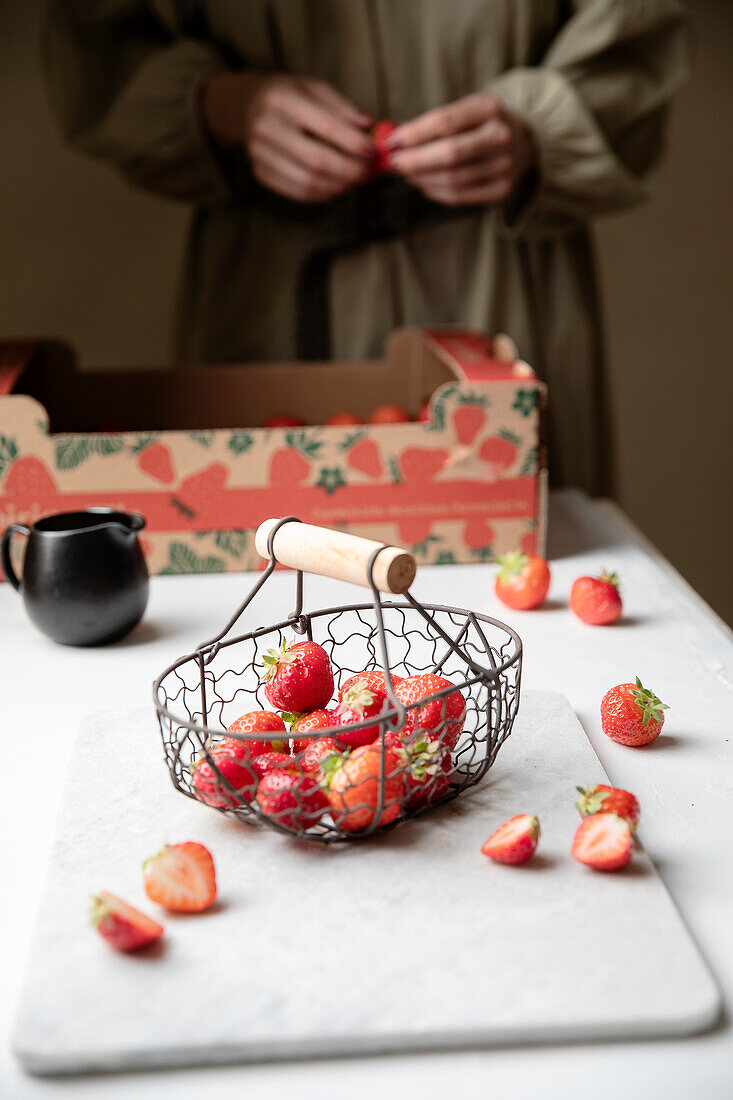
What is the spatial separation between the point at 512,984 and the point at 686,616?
2.30 feet

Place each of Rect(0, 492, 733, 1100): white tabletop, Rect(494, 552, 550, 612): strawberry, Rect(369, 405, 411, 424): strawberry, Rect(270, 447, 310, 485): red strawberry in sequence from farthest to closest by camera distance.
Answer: Rect(369, 405, 411, 424): strawberry, Rect(270, 447, 310, 485): red strawberry, Rect(494, 552, 550, 612): strawberry, Rect(0, 492, 733, 1100): white tabletop

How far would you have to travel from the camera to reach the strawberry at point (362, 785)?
0.67 meters

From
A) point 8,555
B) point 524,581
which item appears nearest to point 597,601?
point 524,581

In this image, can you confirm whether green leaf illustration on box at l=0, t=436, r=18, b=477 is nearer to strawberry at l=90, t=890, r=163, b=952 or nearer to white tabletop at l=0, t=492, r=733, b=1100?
white tabletop at l=0, t=492, r=733, b=1100

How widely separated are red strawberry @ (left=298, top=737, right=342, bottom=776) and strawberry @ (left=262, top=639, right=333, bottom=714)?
0.29 feet

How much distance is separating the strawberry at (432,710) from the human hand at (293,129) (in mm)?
1141

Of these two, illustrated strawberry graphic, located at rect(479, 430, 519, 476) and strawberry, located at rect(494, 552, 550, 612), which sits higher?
illustrated strawberry graphic, located at rect(479, 430, 519, 476)

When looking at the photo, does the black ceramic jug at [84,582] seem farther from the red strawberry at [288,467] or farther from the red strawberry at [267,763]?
the red strawberry at [267,763]

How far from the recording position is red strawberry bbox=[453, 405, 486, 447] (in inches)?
51.7

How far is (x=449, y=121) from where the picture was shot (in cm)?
169

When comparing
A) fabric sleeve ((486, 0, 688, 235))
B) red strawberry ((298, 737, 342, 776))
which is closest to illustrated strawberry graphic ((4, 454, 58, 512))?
red strawberry ((298, 737, 342, 776))

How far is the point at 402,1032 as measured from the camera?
0.54 m

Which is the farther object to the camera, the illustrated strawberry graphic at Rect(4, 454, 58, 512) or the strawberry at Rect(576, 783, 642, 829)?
the illustrated strawberry graphic at Rect(4, 454, 58, 512)

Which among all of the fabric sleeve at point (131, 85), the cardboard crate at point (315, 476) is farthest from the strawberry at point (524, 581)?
the fabric sleeve at point (131, 85)
